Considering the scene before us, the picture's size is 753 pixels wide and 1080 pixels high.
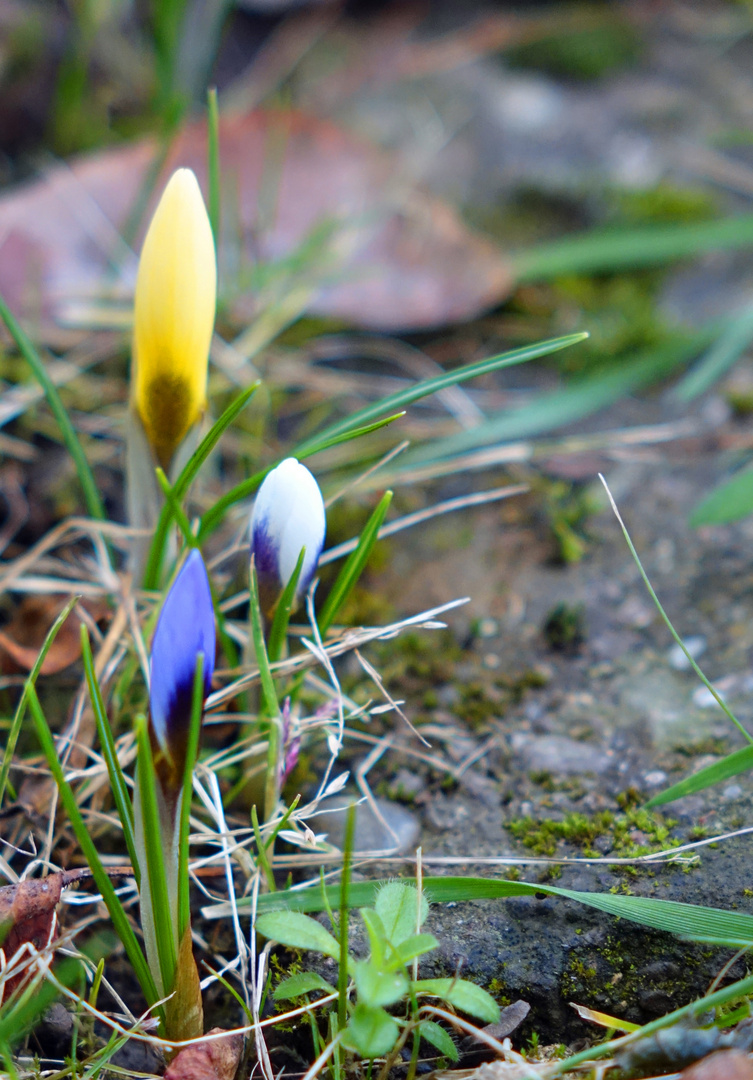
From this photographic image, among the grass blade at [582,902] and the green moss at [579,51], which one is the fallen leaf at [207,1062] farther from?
the green moss at [579,51]

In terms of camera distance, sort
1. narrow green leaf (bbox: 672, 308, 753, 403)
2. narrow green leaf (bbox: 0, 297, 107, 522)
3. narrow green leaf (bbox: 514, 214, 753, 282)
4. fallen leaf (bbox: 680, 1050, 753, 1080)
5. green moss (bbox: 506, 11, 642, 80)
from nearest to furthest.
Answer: fallen leaf (bbox: 680, 1050, 753, 1080) → narrow green leaf (bbox: 0, 297, 107, 522) → narrow green leaf (bbox: 672, 308, 753, 403) → narrow green leaf (bbox: 514, 214, 753, 282) → green moss (bbox: 506, 11, 642, 80)

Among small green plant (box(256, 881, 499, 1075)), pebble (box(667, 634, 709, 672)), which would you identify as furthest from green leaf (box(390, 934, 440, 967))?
pebble (box(667, 634, 709, 672))

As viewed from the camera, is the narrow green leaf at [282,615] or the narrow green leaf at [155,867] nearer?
the narrow green leaf at [155,867]

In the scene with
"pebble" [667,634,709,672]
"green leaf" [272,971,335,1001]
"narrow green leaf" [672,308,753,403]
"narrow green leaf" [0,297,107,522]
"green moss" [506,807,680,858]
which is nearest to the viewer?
"green leaf" [272,971,335,1001]

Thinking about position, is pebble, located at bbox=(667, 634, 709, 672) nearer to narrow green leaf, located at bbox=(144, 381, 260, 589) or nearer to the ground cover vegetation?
the ground cover vegetation

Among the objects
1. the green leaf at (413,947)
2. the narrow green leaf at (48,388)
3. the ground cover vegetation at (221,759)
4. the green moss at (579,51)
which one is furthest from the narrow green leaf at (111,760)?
the green moss at (579,51)

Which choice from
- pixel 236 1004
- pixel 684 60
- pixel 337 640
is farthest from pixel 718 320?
pixel 236 1004

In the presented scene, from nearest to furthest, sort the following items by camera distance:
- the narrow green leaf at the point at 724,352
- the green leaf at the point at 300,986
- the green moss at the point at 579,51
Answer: the green leaf at the point at 300,986, the narrow green leaf at the point at 724,352, the green moss at the point at 579,51
